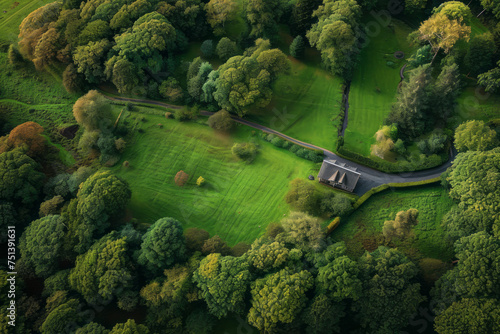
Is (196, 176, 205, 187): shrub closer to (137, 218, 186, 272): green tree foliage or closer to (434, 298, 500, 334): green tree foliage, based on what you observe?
(137, 218, 186, 272): green tree foliage

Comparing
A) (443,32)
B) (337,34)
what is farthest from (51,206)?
(443,32)

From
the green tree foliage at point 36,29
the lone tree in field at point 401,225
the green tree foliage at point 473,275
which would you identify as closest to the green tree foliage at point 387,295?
the green tree foliage at point 473,275

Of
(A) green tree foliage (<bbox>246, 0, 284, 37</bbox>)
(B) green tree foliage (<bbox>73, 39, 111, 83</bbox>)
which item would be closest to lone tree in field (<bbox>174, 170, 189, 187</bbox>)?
(B) green tree foliage (<bbox>73, 39, 111, 83</bbox>)

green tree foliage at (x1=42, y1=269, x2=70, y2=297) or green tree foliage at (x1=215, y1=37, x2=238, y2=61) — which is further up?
green tree foliage at (x1=215, y1=37, x2=238, y2=61)

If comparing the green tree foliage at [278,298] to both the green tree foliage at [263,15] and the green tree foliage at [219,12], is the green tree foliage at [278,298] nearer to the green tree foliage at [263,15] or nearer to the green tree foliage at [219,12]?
the green tree foliage at [263,15]

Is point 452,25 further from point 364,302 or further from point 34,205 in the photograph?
point 34,205

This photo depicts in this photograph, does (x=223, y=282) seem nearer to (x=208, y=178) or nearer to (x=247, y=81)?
(x=208, y=178)
